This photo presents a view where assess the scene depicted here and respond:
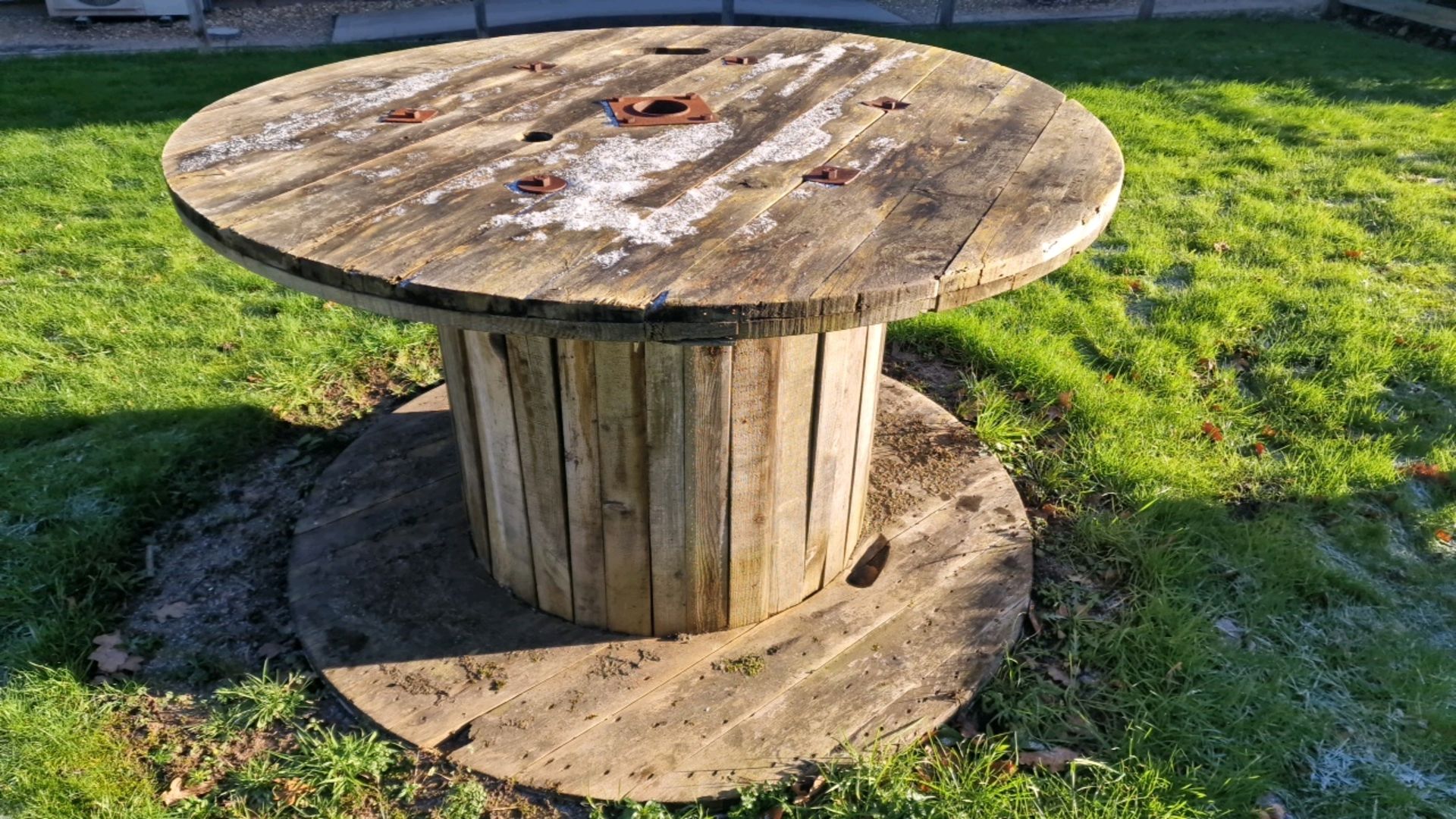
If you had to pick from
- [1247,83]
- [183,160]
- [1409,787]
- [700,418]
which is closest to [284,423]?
Answer: [183,160]

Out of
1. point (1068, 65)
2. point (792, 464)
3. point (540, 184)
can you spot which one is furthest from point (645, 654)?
point (1068, 65)

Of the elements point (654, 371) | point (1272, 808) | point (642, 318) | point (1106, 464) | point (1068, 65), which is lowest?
point (1272, 808)

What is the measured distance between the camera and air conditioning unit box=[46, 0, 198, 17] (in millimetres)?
8281

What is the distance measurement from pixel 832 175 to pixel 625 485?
786 millimetres

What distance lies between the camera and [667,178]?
198cm

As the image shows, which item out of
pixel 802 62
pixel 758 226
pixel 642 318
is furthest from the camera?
pixel 802 62

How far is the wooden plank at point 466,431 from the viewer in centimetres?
224

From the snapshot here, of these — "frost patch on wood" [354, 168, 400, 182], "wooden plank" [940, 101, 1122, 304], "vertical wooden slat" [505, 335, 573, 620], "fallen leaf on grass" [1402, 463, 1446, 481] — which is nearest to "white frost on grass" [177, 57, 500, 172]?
"frost patch on wood" [354, 168, 400, 182]

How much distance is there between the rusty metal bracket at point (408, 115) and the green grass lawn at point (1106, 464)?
4.42ft

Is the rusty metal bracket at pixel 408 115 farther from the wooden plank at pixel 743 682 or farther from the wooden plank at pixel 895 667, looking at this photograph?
the wooden plank at pixel 895 667

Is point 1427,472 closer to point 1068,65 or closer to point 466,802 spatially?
point 466,802

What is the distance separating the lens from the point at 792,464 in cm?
221

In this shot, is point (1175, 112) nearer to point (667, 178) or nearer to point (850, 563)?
point (850, 563)

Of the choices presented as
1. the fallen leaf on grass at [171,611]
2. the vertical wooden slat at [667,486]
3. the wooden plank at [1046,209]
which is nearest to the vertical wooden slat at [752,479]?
the vertical wooden slat at [667,486]
